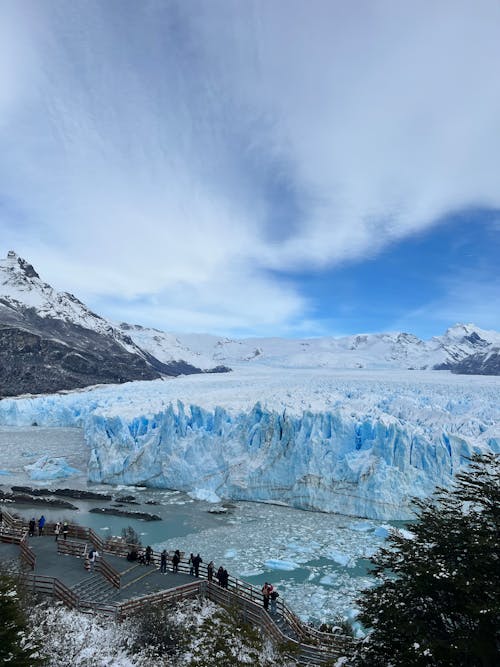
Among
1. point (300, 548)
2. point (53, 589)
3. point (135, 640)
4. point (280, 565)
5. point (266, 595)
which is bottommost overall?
point (280, 565)

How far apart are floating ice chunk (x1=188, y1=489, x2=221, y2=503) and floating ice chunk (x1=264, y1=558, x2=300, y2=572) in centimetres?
820

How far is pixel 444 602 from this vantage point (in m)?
7.65

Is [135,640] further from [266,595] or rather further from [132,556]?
[132,556]

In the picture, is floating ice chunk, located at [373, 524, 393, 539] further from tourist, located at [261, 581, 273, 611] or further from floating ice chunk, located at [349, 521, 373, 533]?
tourist, located at [261, 581, 273, 611]

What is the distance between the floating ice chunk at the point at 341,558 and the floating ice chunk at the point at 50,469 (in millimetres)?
19165

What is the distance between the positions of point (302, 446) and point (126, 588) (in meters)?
14.1

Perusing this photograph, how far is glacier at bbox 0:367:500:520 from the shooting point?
22.6 m

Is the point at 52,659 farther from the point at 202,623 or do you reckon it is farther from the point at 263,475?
the point at 263,475

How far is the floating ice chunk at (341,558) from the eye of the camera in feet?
54.3

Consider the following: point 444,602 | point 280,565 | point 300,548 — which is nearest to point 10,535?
point 280,565

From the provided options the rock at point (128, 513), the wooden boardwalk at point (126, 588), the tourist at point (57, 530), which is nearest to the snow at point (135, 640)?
the wooden boardwalk at point (126, 588)

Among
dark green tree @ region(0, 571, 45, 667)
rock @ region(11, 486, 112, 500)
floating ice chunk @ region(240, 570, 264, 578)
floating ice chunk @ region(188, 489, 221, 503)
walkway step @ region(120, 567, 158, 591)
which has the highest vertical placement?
dark green tree @ region(0, 571, 45, 667)

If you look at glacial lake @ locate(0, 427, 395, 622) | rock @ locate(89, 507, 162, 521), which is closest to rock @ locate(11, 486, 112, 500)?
glacial lake @ locate(0, 427, 395, 622)

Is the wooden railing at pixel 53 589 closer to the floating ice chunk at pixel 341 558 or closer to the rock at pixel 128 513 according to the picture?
the floating ice chunk at pixel 341 558
